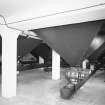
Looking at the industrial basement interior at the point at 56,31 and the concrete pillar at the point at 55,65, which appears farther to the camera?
the concrete pillar at the point at 55,65

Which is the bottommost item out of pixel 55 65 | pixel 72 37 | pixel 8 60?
pixel 55 65

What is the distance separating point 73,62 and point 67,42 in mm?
627

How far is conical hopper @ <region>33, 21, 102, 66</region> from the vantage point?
2.98 metres

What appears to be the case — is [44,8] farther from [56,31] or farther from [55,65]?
[55,65]

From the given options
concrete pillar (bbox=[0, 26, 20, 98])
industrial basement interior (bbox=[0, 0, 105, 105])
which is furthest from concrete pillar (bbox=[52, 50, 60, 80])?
concrete pillar (bbox=[0, 26, 20, 98])

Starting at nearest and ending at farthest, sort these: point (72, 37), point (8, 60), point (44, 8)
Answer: point (44, 8) < point (72, 37) < point (8, 60)

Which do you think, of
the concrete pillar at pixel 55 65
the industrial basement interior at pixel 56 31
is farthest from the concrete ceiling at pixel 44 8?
the concrete pillar at pixel 55 65

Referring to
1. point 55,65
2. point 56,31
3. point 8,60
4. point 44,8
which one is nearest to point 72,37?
point 56,31

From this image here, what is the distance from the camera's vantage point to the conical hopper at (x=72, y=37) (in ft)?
9.78

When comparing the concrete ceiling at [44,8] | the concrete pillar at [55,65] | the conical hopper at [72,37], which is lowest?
the concrete pillar at [55,65]

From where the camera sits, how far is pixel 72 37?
3232 millimetres

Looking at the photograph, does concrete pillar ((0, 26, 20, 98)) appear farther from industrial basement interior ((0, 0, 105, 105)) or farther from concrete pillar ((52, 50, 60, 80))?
concrete pillar ((52, 50, 60, 80))

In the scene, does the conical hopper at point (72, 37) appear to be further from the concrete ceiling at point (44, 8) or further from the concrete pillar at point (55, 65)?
the concrete pillar at point (55, 65)

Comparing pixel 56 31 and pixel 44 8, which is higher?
pixel 44 8
